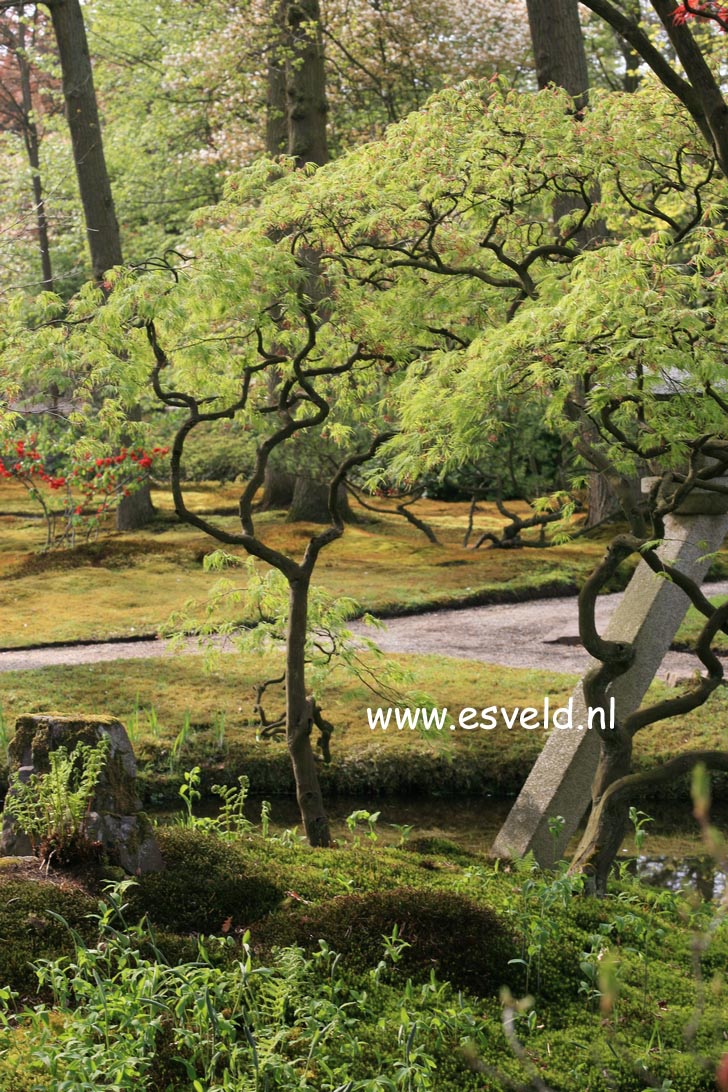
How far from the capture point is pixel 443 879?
4641 millimetres

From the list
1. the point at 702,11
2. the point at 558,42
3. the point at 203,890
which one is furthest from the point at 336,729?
the point at 558,42

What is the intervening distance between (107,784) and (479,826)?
11.3 feet

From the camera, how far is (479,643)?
1026 centimetres

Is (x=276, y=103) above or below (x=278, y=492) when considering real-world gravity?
above

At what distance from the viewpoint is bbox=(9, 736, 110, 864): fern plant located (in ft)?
12.5

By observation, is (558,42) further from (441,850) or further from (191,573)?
(441,850)

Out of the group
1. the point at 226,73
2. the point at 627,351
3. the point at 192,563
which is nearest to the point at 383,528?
the point at 192,563

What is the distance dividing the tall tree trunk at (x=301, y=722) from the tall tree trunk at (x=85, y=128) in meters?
9.26

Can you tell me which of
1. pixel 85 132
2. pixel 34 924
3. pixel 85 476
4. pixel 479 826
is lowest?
pixel 479 826

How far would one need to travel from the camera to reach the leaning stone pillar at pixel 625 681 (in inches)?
220

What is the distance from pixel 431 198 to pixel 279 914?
3.14m

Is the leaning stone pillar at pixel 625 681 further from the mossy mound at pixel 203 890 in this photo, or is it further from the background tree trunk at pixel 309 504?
the background tree trunk at pixel 309 504

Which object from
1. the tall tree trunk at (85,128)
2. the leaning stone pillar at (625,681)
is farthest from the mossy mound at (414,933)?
the tall tree trunk at (85,128)

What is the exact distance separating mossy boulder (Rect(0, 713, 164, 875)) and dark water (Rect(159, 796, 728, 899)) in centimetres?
232
